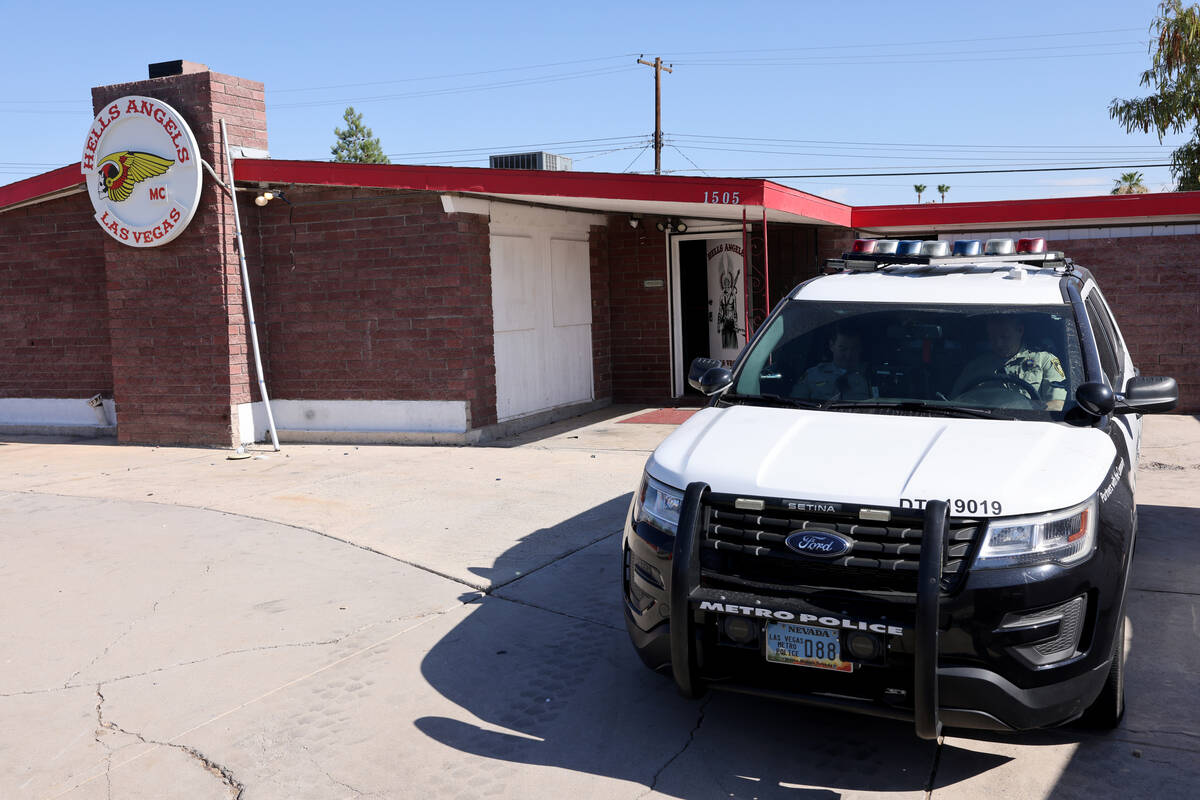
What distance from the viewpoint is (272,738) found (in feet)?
14.1

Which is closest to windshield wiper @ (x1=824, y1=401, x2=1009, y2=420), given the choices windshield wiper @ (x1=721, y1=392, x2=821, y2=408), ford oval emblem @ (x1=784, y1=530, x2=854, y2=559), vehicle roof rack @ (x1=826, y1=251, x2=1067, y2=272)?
windshield wiper @ (x1=721, y1=392, x2=821, y2=408)

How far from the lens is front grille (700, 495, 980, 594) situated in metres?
3.50

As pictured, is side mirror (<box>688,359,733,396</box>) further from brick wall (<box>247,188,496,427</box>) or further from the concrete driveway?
brick wall (<box>247,188,496,427</box>)

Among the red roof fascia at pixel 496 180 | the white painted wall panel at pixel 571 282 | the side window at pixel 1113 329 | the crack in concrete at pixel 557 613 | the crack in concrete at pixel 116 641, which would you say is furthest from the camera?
the white painted wall panel at pixel 571 282

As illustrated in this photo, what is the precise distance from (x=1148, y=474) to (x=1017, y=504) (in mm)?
6563

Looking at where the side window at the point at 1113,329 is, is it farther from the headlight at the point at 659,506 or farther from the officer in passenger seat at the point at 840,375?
the headlight at the point at 659,506

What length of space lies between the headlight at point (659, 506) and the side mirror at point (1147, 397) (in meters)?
2.05

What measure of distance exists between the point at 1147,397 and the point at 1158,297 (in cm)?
985

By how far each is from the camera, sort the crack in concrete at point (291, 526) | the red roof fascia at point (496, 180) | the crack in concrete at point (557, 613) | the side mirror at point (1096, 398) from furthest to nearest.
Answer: the red roof fascia at point (496, 180), the crack in concrete at point (291, 526), the crack in concrete at point (557, 613), the side mirror at point (1096, 398)

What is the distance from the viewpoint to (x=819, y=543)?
3.62m

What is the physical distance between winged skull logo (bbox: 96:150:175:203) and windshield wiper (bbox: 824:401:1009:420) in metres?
9.73

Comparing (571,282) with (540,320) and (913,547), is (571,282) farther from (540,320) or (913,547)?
(913,547)

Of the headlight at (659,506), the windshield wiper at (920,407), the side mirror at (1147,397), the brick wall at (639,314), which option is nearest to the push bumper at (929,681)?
the headlight at (659,506)

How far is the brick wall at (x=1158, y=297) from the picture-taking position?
12828 millimetres
